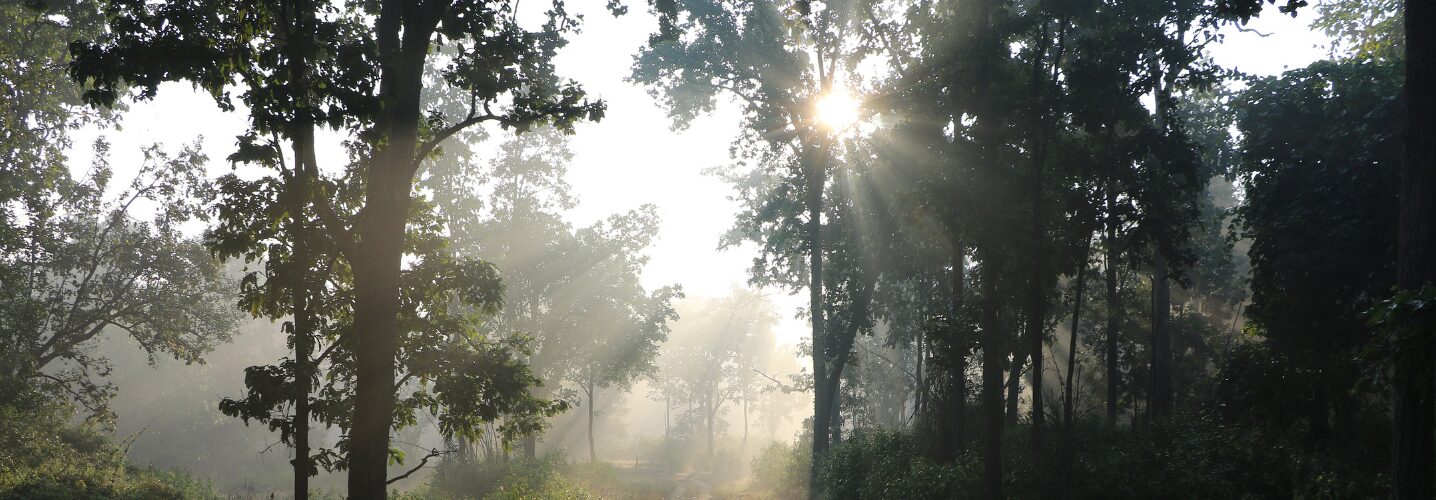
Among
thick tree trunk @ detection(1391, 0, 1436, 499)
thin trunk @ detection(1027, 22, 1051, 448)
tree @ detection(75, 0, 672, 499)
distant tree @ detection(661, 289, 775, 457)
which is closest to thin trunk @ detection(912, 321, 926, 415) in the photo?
thin trunk @ detection(1027, 22, 1051, 448)

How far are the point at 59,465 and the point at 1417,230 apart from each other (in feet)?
85.2

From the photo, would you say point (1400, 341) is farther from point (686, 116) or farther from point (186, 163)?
point (186, 163)

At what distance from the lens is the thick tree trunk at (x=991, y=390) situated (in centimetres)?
1273

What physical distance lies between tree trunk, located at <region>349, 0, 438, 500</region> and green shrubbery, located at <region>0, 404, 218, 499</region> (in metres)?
11.5

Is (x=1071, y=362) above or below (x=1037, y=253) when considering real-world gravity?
below

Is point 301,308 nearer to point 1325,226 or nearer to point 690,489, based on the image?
point 1325,226

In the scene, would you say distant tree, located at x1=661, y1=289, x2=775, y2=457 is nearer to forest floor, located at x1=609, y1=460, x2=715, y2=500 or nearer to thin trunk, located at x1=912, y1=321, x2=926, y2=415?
forest floor, located at x1=609, y1=460, x2=715, y2=500

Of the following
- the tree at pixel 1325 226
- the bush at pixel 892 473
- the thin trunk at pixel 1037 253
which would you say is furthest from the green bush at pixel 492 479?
the tree at pixel 1325 226

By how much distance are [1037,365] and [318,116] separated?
11.5m

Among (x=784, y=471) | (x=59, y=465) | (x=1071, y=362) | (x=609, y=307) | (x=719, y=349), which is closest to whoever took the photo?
(x=1071, y=362)

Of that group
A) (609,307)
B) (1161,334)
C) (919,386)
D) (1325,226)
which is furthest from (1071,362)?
(609,307)

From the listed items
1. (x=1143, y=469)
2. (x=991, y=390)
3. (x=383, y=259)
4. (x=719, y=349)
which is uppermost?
(x=383, y=259)

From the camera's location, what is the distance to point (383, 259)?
8.76 m

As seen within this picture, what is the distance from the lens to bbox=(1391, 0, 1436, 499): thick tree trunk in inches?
252
